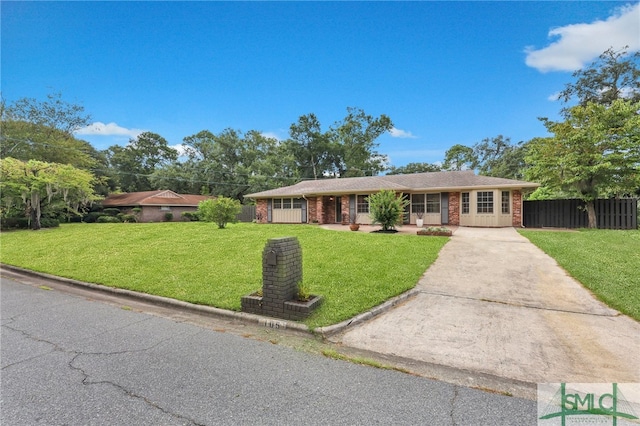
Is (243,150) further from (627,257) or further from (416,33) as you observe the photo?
(627,257)

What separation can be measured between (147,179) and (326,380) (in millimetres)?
41598

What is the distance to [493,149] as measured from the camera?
132ft

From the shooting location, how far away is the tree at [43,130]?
22.7 m

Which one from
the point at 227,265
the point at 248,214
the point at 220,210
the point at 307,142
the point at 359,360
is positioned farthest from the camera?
the point at 307,142

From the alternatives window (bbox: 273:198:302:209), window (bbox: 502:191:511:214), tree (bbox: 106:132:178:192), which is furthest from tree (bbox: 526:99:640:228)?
tree (bbox: 106:132:178:192)

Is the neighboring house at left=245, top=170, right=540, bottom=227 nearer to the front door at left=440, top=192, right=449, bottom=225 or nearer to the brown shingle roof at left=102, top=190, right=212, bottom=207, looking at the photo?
the front door at left=440, top=192, right=449, bottom=225

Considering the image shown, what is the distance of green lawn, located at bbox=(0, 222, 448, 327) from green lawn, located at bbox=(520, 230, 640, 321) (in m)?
2.90

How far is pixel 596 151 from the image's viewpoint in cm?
1337

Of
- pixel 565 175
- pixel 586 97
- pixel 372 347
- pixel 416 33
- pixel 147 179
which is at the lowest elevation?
pixel 372 347

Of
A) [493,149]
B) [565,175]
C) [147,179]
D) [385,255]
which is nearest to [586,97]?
[565,175]

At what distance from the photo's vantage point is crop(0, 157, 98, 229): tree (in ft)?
54.6

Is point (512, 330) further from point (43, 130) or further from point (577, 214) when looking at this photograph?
point (43, 130)

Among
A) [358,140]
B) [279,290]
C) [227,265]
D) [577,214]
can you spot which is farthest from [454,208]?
[358,140]

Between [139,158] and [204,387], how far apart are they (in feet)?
148
